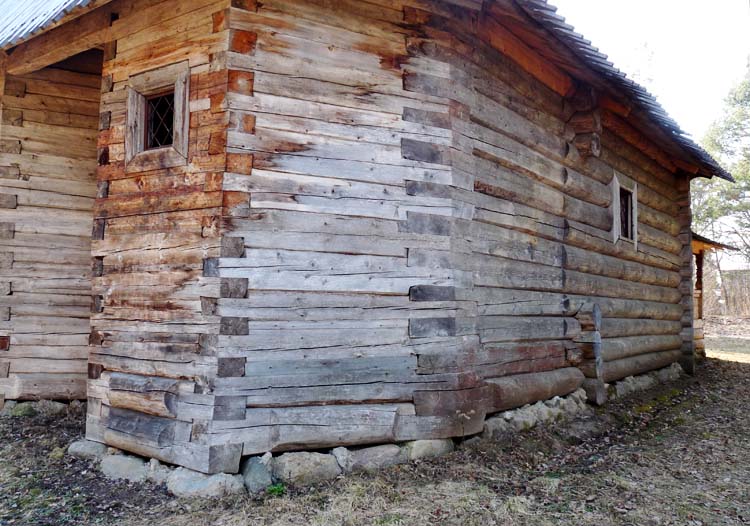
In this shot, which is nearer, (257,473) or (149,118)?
(257,473)

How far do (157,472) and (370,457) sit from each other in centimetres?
173

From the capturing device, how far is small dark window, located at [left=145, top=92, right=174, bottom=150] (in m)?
5.46

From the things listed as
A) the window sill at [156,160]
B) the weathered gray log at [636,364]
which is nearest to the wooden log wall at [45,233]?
the window sill at [156,160]

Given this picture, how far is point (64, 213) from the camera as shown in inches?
276

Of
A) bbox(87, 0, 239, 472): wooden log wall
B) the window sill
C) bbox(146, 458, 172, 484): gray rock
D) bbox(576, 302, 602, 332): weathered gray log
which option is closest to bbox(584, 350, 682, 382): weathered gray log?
bbox(576, 302, 602, 332): weathered gray log

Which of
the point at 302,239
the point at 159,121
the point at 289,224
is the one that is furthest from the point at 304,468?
the point at 159,121

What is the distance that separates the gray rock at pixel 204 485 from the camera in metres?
4.43

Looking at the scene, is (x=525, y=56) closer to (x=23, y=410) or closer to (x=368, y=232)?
(x=368, y=232)

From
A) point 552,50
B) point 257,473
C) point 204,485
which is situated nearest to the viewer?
point 204,485

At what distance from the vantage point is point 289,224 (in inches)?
193

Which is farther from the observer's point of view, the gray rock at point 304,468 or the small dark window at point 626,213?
the small dark window at point 626,213

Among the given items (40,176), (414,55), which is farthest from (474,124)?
(40,176)

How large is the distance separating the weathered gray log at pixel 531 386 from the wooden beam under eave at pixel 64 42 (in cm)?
516

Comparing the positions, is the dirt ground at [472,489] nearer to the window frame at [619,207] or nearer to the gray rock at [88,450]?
the gray rock at [88,450]
